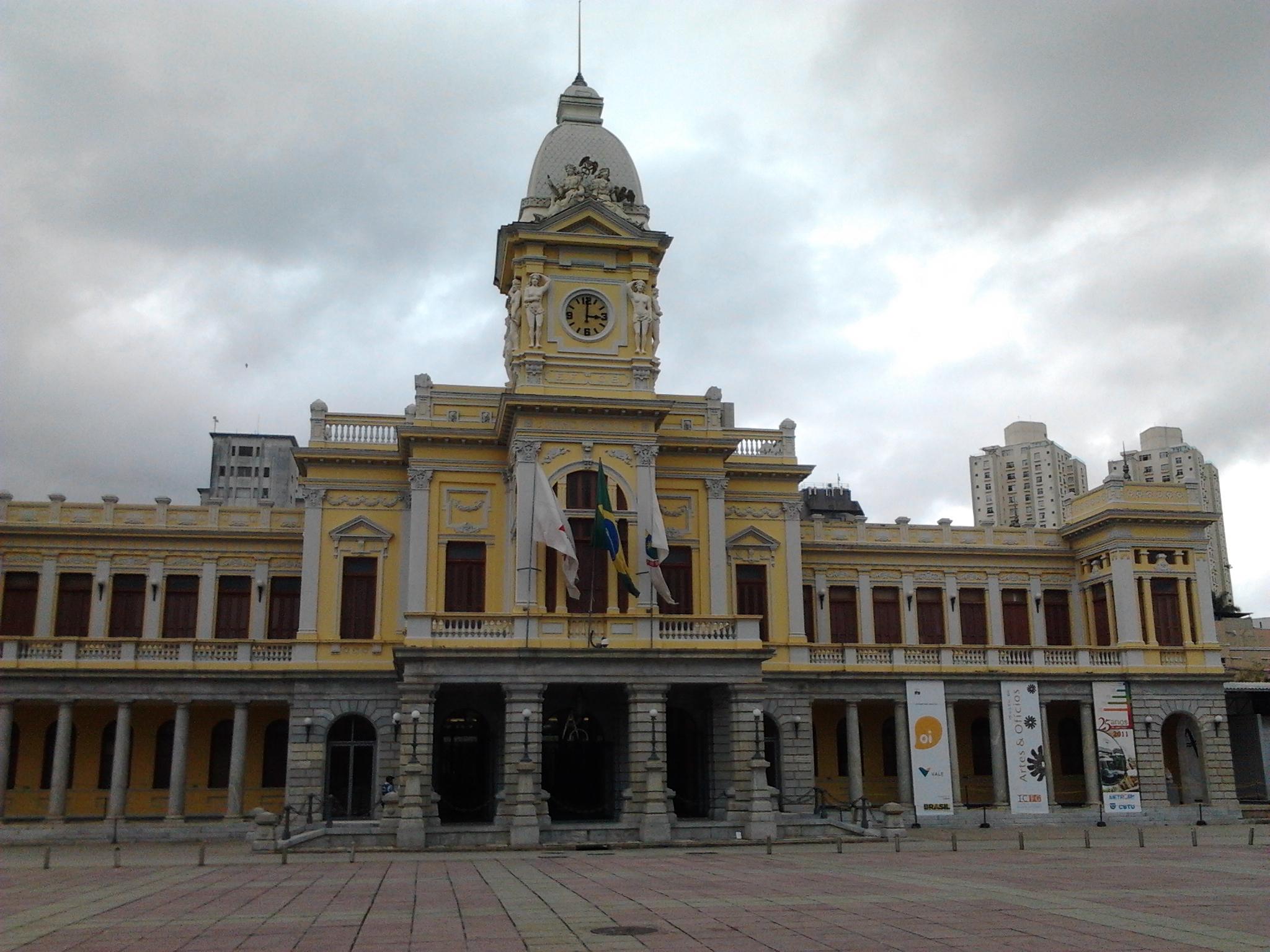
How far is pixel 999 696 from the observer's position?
48.0 m

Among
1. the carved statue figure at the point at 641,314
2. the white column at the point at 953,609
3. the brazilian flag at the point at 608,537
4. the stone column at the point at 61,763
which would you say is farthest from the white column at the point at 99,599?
the white column at the point at 953,609

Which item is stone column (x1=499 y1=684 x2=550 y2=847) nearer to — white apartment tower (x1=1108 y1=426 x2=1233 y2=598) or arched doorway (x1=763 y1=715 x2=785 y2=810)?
arched doorway (x1=763 y1=715 x2=785 y2=810)

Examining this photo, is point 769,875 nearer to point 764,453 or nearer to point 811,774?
point 811,774

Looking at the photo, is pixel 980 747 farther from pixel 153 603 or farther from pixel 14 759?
pixel 14 759

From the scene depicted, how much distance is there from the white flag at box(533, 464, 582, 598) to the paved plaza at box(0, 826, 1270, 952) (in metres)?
9.59

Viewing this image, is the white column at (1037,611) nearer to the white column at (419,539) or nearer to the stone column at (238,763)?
the white column at (419,539)

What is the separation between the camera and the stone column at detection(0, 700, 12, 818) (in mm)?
42188

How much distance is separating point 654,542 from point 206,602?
19392 mm

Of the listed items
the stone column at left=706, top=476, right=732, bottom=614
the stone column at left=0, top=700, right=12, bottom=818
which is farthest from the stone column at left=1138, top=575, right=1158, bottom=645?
the stone column at left=0, top=700, right=12, bottom=818

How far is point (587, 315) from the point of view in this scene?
43.9 m

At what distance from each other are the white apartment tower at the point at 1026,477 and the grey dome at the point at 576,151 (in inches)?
3893

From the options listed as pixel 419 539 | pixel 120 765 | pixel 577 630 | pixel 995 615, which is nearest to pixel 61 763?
pixel 120 765

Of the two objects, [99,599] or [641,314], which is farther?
[99,599]

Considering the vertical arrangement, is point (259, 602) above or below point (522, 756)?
above
